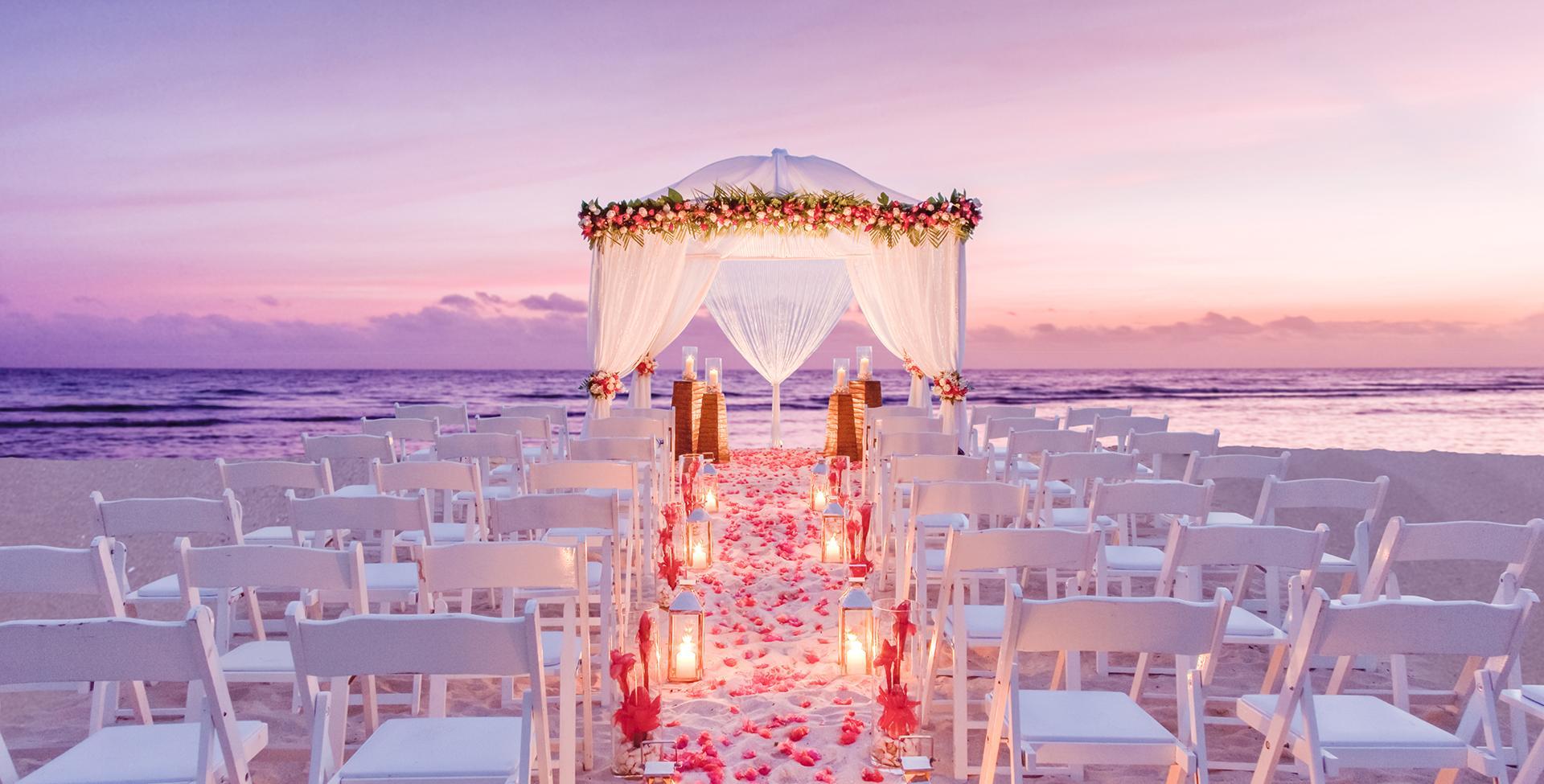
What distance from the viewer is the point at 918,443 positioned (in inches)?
211

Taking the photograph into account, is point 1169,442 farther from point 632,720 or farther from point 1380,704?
point 632,720

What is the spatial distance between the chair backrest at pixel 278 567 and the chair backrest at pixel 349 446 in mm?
2605

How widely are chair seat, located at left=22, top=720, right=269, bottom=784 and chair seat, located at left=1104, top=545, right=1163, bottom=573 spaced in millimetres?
3167

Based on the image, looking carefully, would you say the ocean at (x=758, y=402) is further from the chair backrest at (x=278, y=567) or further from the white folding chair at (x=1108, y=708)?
the chair backrest at (x=278, y=567)

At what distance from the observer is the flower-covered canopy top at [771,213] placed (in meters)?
7.82

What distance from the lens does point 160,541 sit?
6.39 metres

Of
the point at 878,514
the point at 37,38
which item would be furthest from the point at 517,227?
the point at 878,514

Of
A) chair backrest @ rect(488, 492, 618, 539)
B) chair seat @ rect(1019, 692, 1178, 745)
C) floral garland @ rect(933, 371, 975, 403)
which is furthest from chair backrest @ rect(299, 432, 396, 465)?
floral garland @ rect(933, 371, 975, 403)

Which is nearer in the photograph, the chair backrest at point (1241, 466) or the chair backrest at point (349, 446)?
the chair backrest at point (1241, 466)

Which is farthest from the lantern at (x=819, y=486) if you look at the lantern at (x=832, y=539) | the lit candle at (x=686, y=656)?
the lit candle at (x=686, y=656)

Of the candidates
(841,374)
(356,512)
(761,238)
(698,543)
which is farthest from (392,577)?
(841,374)

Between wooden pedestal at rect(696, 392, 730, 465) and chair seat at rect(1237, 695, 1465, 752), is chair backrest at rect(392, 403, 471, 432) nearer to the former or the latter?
wooden pedestal at rect(696, 392, 730, 465)

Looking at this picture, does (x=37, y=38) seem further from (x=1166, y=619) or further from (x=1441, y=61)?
(x=1441, y=61)

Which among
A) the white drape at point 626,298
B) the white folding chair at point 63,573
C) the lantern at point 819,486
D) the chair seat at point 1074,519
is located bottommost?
the lantern at point 819,486
